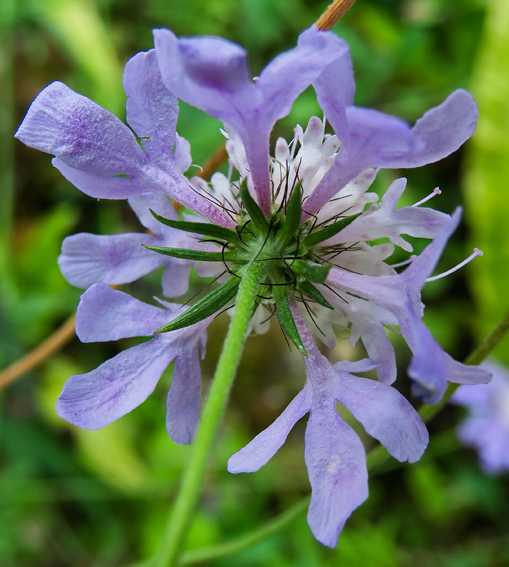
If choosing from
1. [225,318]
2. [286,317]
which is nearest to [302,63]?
[286,317]

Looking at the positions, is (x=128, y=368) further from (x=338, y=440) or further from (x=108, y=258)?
(x=338, y=440)

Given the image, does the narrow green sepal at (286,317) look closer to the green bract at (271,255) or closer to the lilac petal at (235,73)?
the green bract at (271,255)

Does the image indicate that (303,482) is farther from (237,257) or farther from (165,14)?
(165,14)

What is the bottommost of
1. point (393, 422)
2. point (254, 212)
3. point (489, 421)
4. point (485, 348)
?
point (489, 421)

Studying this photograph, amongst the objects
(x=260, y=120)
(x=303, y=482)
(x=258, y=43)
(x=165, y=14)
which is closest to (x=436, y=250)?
(x=260, y=120)

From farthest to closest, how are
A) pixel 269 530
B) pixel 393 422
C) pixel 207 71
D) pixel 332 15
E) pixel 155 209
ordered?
pixel 269 530, pixel 155 209, pixel 332 15, pixel 393 422, pixel 207 71

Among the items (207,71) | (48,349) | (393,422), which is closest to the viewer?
(207,71)

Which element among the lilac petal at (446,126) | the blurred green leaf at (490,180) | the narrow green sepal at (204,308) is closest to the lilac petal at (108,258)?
the narrow green sepal at (204,308)
